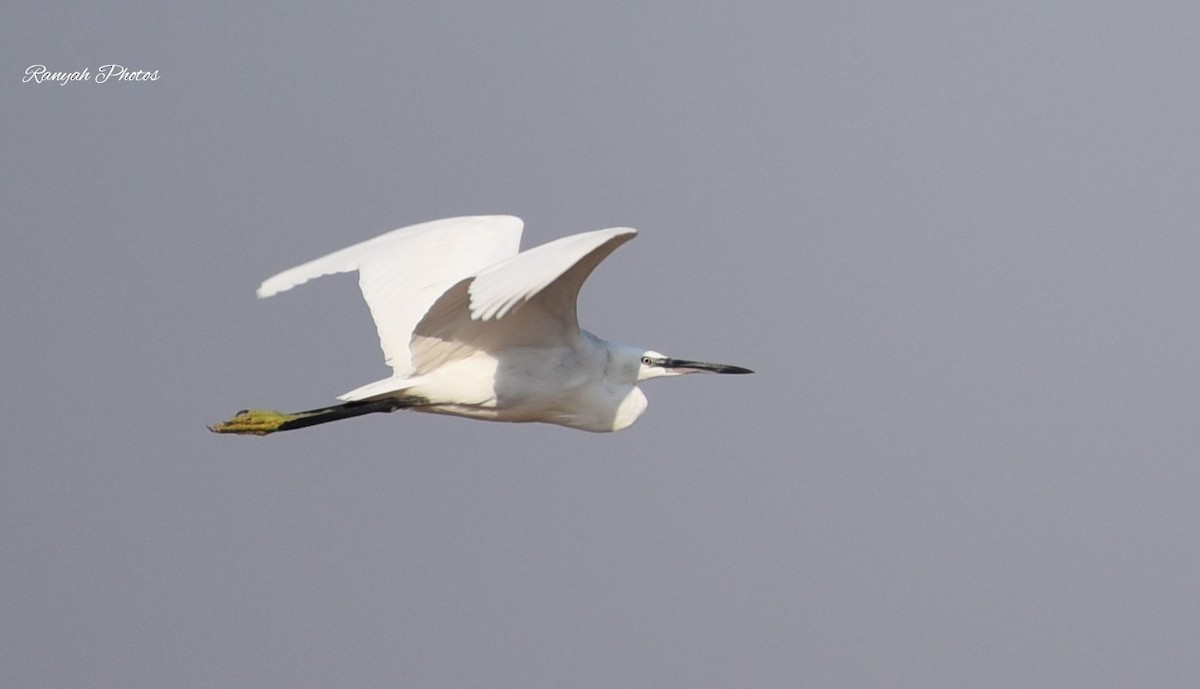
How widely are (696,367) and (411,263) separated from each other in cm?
243

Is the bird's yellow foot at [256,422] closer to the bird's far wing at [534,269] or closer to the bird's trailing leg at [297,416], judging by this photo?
the bird's trailing leg at [297,416]

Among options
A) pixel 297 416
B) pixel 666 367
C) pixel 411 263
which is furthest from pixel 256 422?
pixel 666 367

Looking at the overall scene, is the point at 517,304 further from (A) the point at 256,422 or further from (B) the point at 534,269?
(A) the point at 256,422

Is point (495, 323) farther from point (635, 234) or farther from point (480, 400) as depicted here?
point (635, 234)

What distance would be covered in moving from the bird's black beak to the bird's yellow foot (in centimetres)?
301

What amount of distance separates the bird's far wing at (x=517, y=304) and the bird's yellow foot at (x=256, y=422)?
1.33m

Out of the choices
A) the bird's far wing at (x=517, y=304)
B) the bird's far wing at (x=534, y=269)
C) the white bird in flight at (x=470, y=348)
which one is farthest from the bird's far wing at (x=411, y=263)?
the bird's far wing at (x=534, y=269)

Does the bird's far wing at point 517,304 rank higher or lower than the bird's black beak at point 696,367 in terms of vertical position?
higher

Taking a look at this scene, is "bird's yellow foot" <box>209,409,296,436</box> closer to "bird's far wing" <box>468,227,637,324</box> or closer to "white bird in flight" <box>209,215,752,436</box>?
"white bird in flight" <box>209,215,752,436</box>

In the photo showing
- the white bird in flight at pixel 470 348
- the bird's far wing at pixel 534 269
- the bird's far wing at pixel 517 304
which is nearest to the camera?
the bird's far wing at pixel 534 269

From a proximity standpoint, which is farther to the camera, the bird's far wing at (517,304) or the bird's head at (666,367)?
the bird's head at (666,367)

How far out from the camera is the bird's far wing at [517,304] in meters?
Answer: 10.2

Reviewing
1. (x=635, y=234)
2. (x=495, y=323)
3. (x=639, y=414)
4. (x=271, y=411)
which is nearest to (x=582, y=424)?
(x=639, y=414)

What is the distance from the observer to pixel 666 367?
1469 cm
